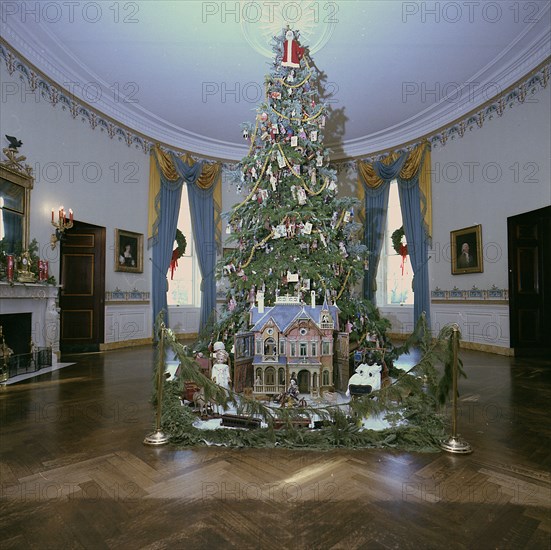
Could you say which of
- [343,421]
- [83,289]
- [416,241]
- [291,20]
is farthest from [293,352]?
[416,241]

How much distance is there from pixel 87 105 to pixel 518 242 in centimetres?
882

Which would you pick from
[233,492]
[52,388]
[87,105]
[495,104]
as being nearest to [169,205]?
[87,105]

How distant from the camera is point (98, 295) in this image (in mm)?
7934

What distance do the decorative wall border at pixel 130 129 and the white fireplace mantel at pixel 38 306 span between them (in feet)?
10.9

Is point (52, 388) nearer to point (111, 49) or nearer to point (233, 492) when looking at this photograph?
point (233, 492)

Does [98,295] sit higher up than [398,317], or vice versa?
[98,295]

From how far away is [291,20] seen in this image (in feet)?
19.6

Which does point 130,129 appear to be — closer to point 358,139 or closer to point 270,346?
point 358,139

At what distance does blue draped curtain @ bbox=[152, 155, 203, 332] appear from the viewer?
29.9ft

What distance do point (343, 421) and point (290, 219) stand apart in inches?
102

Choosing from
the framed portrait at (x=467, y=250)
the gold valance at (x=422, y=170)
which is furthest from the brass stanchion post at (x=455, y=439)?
the gold valance at (x=422, y=170)

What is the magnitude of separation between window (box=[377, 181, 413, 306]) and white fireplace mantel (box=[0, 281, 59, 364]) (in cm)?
769

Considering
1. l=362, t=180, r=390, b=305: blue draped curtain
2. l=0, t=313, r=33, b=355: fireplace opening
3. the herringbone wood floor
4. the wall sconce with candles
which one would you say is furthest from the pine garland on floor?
l=362, t=180, r=390, b=305: blue draped curtain

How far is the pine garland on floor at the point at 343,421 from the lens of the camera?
283cm
